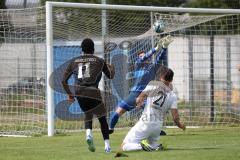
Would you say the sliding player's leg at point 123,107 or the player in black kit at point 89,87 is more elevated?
the player in black kit at point 89,87

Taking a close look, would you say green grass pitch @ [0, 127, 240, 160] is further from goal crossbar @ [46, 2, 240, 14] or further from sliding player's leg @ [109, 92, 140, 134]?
goal crossbar @ [46, 2, 240, 14]

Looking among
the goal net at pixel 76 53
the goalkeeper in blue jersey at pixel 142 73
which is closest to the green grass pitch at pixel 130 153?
the goalkeeper in blue jersey at pixel 142 73

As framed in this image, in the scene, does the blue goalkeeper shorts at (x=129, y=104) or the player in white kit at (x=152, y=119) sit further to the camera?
the blue goalkeeper shorts at (x=129, y=104)

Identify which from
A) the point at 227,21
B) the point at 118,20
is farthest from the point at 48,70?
the point at 227,21

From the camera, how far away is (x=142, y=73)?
18.3m

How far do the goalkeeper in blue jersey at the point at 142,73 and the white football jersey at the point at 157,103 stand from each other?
2.42m

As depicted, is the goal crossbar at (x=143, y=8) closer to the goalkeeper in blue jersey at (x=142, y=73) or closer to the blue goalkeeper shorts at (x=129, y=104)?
the goalkeeper in blue jersey at (x=142, y=73)

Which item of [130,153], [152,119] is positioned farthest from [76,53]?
[130,153]

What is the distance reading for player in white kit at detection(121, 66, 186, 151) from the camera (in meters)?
13.8

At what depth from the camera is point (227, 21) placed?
22.2m

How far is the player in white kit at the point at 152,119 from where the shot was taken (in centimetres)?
1383

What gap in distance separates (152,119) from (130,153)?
2.88ft

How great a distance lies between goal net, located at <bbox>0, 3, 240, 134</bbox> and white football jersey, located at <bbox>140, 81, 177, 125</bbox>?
3.72 m

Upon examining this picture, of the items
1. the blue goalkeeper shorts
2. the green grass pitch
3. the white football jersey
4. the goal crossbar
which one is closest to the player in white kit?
the white football jersey
